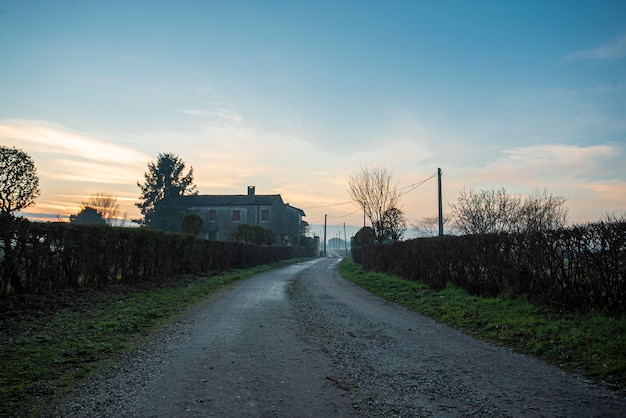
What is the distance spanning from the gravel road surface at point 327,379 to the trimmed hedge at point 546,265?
2766mm

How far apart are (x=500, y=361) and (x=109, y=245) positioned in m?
12.1

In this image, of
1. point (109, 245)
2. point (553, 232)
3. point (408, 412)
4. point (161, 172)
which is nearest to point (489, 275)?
point (553, 232)

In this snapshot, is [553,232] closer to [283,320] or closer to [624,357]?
[624,357]

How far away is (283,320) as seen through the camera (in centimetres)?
975

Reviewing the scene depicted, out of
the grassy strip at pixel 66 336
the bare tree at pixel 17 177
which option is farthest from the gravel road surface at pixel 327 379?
the bare tree at pixel 17 177

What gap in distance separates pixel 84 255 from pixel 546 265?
1240 cm

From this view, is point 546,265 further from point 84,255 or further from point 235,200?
point 235,200

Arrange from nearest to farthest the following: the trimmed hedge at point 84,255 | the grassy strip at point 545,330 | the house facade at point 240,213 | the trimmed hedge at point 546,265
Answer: the grassy strip at point 545,330
the trimmed hedge at point 546,265
the trimmed hedge at point 84,255
the house facade at point 240,213

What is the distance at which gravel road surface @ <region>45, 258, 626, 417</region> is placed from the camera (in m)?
4.29

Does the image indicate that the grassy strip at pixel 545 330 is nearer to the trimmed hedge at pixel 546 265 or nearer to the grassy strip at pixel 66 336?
the trimmed hedge at pixel 546 265

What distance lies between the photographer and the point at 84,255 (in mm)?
12086

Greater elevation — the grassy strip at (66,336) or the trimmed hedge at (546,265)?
the trimmed hedge at (546,265)

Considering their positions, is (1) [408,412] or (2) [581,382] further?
(2) [581,382]

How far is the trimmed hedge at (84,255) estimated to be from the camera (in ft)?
30.6
